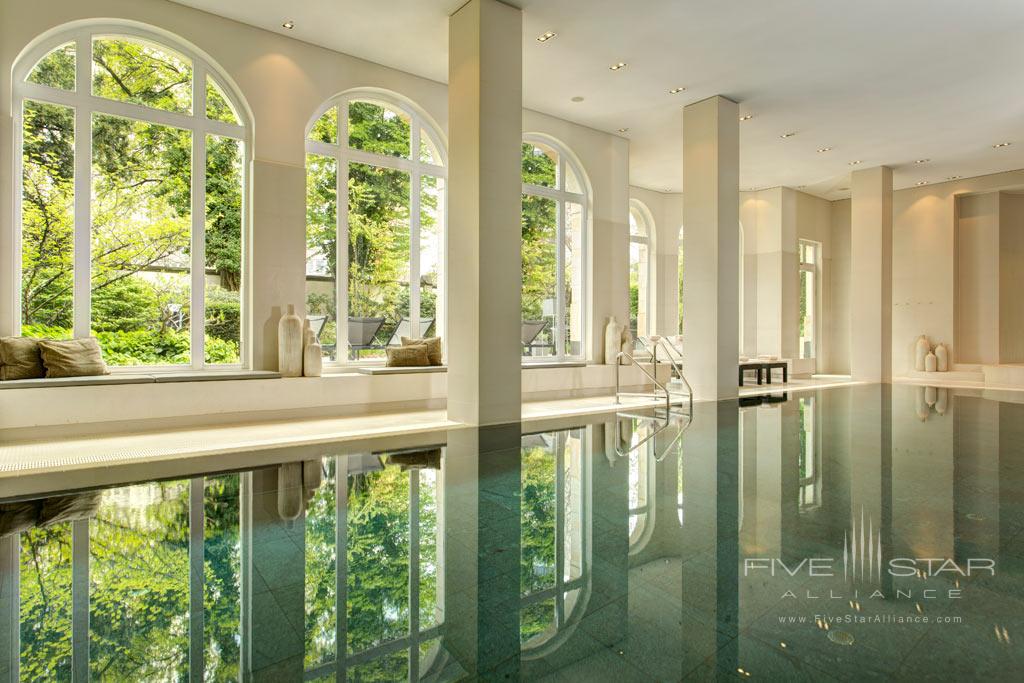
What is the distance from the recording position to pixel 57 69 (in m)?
5.75

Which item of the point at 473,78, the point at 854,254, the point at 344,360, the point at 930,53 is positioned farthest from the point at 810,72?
the point at 344,360

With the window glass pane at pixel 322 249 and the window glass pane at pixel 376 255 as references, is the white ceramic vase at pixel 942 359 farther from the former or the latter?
the window glass pane at pixel 322 249

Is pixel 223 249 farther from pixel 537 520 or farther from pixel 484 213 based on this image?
pixel 537 520

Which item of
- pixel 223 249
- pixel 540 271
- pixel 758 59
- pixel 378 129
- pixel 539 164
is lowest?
pixel 223 249

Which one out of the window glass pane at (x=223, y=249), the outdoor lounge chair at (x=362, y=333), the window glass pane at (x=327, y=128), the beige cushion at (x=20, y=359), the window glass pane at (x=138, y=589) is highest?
the window glass pane at (x=327, y=128)

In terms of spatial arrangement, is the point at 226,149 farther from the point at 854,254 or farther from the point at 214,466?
the point at 854,254

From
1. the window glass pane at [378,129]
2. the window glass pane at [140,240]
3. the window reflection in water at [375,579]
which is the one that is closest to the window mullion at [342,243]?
the window glass pane at [378,129]

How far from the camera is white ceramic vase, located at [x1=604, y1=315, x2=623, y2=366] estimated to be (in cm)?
974

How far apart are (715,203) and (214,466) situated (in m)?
7.34

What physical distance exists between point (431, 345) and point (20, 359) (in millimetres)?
4210

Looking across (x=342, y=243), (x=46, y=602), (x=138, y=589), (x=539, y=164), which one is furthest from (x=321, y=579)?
(x=539, y=164)

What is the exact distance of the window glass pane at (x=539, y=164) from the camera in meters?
9.48

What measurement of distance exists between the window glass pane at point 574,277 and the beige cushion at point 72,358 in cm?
654

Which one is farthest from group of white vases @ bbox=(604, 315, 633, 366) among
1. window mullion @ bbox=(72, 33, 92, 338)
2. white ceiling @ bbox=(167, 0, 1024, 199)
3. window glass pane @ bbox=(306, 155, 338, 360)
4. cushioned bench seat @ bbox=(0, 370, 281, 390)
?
window mullion @ bbox=(72, 33, 92, 338)
